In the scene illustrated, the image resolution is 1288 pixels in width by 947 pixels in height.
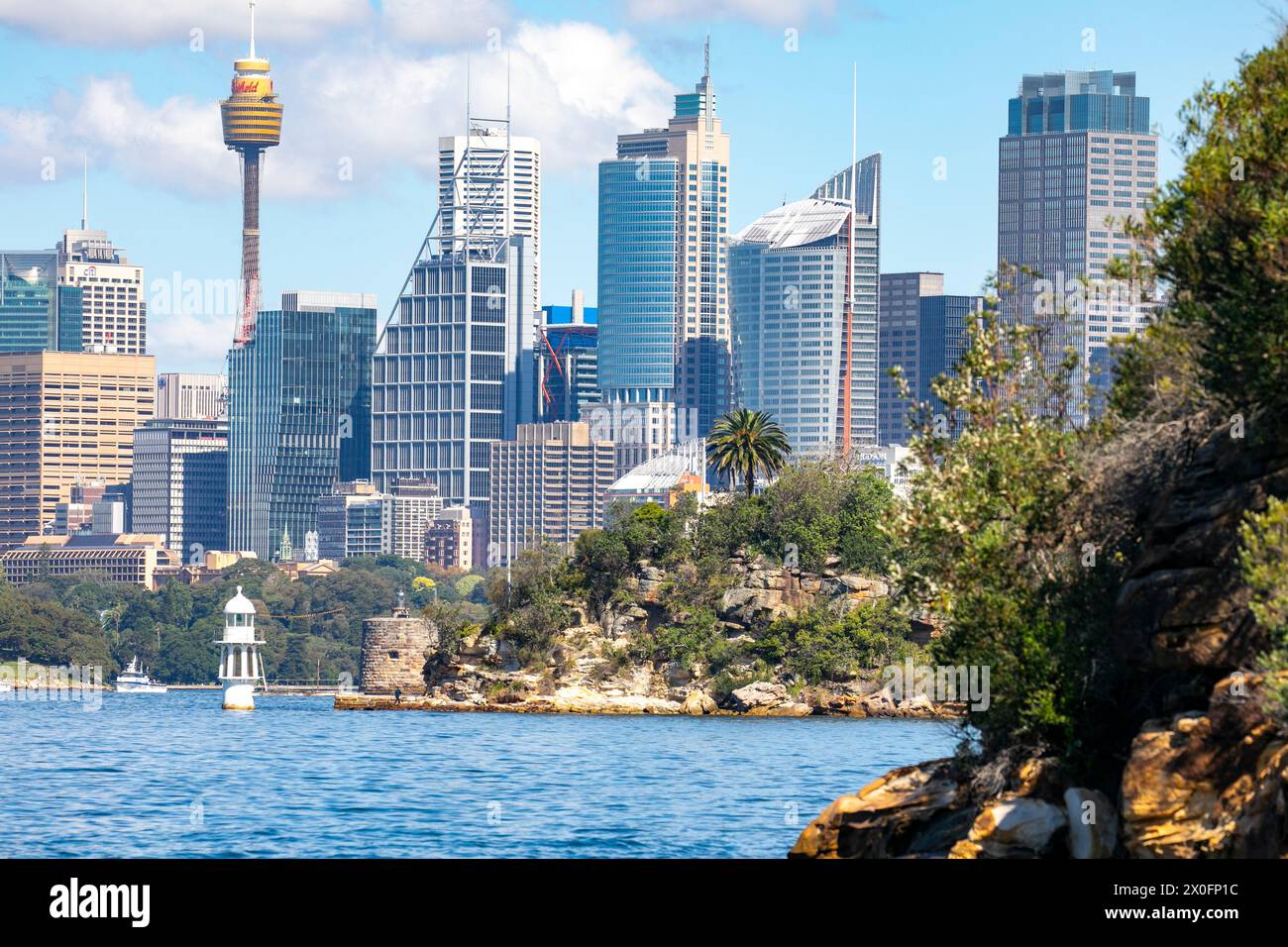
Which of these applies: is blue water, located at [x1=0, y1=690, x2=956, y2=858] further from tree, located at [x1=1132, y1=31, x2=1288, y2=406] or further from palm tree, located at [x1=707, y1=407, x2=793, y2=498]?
palm tree, located at [x1=707, y1=407, x2=793, y2=498]

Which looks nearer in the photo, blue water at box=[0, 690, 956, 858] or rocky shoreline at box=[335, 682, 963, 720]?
blue water at box=[0, 690, 956, 858]

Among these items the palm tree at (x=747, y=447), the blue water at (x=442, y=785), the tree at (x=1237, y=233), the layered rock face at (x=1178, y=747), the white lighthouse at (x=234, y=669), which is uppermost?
the tree at (x=1237, y=233)

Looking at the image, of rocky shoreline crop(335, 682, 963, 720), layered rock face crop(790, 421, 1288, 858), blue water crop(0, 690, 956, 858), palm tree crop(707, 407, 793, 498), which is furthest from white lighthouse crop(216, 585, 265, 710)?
layered rock face crop(790, 421, 1288, 858)

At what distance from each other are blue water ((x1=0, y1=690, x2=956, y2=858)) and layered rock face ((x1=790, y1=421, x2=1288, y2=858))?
1071 cm

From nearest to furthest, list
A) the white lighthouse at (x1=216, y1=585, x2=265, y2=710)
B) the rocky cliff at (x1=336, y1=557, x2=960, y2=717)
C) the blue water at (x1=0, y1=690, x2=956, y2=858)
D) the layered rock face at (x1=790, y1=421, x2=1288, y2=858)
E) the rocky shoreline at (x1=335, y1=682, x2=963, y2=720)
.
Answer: the layered rock face at (x1=790, y1=421, x2=1288, y2=858) < the blue water at (x1=0, y1=690, x2=956, y2=858) < the rocky shoreline at (x1=335, y1=682, x2=963, y2=720) < the rocky cliff at (x1=336, y1=557, x2=960, y2=717) < the white lighthouse at (x1=216, y1=585, x2=265, y2=710)

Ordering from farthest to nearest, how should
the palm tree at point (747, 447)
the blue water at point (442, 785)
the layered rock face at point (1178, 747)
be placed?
the palm tree at point (747, 447)
the blue water at point (442, 785)
the layered rock face at point (1178, 747)

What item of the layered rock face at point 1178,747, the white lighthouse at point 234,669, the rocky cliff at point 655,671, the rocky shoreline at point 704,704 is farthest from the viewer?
the white lighthouse at point 234,669

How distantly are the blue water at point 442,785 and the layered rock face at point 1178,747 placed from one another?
1071 cm

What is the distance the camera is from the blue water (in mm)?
47906

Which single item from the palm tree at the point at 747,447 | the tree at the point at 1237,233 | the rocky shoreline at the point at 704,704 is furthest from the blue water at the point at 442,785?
the palm tree at the point at 747,447

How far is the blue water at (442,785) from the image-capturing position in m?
47.9

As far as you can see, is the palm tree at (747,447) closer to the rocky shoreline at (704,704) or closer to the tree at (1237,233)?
the rocky shoreline at (704,704)
